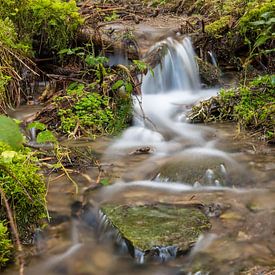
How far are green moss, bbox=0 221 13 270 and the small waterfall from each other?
170 inches

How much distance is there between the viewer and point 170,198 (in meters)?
3.35

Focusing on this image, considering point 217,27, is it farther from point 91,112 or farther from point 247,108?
point 91,112

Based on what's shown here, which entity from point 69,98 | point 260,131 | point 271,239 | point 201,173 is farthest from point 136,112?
point 271,239

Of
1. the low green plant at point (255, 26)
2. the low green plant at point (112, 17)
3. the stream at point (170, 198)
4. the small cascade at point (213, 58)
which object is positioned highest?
the low green plant at point (112, 17)

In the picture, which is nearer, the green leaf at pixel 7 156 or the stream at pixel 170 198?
the stream at pixel 170 198

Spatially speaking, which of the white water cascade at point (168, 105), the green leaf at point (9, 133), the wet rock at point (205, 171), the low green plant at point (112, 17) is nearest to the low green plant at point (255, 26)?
the white water cascade at point (168, 105)

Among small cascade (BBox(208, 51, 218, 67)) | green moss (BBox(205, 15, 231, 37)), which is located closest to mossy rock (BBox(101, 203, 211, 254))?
small cascade (BBox(208, 51, 218, 67))

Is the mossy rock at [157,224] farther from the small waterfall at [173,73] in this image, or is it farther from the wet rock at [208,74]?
the wet rock at [208,74]

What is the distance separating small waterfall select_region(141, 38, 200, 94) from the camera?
21.8 ft

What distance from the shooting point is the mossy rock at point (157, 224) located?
2645 mm

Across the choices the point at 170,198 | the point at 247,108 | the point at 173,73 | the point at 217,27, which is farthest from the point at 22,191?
the point at 217,27

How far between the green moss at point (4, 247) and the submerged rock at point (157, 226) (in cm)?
69

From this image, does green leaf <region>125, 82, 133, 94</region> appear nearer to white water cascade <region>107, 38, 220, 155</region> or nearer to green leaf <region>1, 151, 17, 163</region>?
white water cascade <region>107, 38, 220, 155</region>

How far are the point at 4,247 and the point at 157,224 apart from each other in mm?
961
